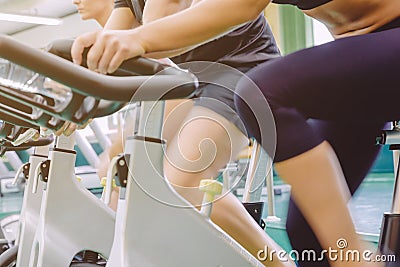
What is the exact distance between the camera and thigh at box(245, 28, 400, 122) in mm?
957

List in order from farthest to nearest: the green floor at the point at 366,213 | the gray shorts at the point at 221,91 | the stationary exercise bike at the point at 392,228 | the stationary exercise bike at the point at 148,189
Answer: the green floor at the point at 366,213
the gray shorts at the point at 221,91
the stationary exercise bike at the point at 392,228
the stationary exercise bike at the point at 148,189

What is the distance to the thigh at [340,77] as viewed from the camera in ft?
3.14

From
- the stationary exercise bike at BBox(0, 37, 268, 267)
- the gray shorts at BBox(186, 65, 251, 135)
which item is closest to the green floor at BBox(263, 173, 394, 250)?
the gray shorts at BBox(186, 65, 251, 135)

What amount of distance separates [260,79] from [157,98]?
188 millimetres

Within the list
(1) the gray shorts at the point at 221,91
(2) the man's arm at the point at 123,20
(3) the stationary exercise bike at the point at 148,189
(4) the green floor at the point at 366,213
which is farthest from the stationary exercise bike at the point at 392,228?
(2) the man's arm at the point at 123,20

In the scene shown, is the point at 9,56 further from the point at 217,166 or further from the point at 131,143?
the point at 217,166

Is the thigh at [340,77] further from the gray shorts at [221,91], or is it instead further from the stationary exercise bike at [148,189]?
the gray shorts at [221,91]

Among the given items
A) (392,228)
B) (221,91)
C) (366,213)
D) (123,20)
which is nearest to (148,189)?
(392,228)

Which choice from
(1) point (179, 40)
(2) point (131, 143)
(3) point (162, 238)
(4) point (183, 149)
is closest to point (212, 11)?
(1) point (179, 40)

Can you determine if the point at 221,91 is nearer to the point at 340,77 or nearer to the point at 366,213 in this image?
the point at 340,77

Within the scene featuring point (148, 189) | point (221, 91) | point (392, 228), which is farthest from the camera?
point (221, 91)

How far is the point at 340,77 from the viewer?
37.6 inches

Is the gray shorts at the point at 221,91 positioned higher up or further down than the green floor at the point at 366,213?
higher up

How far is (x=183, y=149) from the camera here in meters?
1.50
